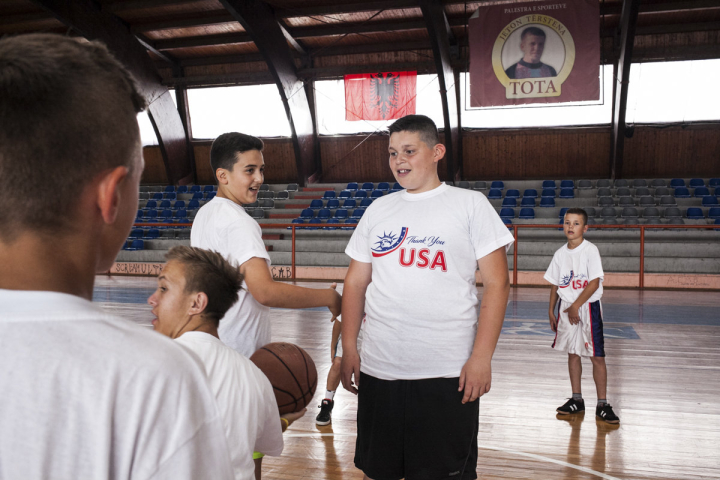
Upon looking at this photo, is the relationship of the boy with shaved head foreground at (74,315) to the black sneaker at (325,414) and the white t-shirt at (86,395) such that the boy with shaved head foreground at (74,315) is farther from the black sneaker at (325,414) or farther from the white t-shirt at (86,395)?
the black sneaker at (325,414)

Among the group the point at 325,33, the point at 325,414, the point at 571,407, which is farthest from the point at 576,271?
the point at 325,33

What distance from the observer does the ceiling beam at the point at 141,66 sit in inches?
532

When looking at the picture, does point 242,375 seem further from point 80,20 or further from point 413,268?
point 80,20

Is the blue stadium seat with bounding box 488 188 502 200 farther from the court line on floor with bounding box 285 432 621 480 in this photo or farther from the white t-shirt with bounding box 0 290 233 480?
the white t-shirt with bounding box 0 290 233 480

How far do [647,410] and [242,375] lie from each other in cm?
355

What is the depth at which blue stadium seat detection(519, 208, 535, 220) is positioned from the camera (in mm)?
13375

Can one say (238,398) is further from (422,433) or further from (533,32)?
(533,32)

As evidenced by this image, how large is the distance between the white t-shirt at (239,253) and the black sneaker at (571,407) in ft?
8.43

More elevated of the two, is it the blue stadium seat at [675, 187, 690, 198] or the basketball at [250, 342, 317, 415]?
the blue stadium seat at [675, 187, 690, 198]

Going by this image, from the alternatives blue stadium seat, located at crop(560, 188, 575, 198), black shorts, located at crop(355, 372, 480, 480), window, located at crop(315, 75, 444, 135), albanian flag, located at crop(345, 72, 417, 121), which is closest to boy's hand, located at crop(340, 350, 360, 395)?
black shorts, located at crop(355, 372, 480, 480)

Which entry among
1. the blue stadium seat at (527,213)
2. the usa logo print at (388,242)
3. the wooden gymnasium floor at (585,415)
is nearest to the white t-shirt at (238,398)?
the usa logo print at (388,242)

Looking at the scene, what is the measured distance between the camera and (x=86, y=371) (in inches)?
21.3

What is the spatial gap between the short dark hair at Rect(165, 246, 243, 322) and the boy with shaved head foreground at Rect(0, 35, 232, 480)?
92 centimetres

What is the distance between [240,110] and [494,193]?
27.2 ft
